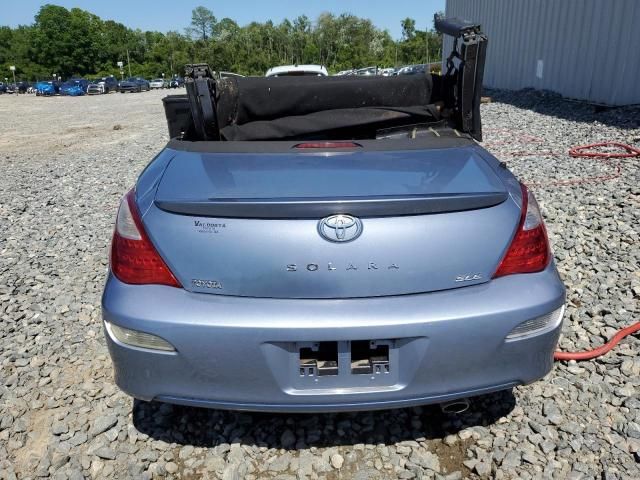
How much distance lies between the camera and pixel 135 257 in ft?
6.17

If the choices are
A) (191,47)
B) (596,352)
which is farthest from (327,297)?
(191,47)

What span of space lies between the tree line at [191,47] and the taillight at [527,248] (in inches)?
3390

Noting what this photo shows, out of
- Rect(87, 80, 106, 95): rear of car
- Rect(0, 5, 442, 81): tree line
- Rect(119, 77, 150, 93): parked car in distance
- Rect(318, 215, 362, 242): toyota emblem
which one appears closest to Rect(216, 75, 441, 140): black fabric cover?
Rect(318, 215, 362, 242): toyota emblem

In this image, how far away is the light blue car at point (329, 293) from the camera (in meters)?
1.76

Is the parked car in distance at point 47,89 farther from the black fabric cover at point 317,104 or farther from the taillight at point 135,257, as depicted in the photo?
the taillight at point 135,257

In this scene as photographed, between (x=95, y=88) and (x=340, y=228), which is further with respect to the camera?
(x=95, y=88)

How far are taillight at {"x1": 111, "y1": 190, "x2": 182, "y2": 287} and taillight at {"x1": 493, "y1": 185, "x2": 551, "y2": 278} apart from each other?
48.7 inches

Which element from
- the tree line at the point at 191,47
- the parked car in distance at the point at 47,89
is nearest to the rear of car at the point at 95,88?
the parked car in distance at the point at 47,89

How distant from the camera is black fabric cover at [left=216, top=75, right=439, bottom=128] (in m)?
3.36

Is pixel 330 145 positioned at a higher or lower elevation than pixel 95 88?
higher

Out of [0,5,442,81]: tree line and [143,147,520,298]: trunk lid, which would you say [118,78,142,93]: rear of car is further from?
[143,147,520,298]: trunk lid

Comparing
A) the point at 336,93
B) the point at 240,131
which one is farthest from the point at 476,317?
the point at 336,93

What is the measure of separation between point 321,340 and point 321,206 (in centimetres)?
47

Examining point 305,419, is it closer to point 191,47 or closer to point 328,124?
point 328,124
